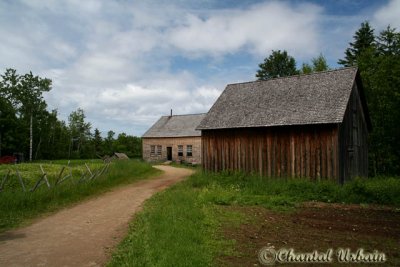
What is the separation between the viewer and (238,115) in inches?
822

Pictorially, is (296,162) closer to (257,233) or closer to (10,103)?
(257,233)

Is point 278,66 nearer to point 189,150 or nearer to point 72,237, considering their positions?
point 189,150

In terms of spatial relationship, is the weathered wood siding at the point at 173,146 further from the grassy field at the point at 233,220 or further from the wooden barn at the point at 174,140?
the grassy field at the point at 233,220

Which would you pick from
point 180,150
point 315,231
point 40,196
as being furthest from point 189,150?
point 315,231

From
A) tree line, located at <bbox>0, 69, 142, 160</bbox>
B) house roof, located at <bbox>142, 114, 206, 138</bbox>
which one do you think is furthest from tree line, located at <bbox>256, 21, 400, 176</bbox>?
tree line, located at <bbox>0, 69, 142, 160</bbox>

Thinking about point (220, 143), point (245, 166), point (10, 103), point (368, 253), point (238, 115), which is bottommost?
point (368, 253)

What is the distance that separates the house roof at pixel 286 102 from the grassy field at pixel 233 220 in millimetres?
3290

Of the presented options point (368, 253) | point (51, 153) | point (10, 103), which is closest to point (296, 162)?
point (368, 253)

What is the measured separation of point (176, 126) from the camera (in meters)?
43.2

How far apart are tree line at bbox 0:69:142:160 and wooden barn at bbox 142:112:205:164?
532 inches

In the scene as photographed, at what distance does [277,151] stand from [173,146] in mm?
23878

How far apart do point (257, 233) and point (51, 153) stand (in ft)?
164

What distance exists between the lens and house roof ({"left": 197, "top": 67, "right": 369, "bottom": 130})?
1781 cm

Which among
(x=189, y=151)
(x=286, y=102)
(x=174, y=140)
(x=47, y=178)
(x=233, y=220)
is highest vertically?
(x=286, y=102)
